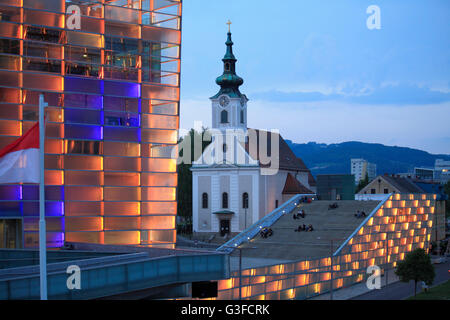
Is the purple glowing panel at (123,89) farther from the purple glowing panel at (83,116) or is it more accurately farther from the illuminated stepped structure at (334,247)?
the illuminated stepped structure at (334,247)

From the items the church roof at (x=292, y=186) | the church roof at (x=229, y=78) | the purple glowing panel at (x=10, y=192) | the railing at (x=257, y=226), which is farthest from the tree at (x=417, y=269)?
the church roof at (x=229, y=78)

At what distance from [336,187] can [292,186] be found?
14.9 m

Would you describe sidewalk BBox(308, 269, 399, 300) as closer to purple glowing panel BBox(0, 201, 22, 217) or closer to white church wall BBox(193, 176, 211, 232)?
purple glowing panel BBox(0, 201, 22, 217)

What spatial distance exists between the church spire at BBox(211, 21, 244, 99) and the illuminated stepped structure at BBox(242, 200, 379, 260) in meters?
25.6

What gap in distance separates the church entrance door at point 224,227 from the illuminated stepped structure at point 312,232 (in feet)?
59.6

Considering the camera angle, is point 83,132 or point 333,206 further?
point 333,206

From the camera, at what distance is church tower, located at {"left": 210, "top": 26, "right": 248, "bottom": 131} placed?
87625mm

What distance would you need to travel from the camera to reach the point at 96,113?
127 feet

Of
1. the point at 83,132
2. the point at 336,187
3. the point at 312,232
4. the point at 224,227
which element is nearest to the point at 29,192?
the point at 83,132

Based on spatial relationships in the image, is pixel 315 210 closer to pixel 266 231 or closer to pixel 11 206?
pixel 266 231

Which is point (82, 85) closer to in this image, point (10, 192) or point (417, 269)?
point (10, 192)

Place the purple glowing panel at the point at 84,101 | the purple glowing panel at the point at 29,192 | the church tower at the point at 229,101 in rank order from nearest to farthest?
the purple glowing panel at the point at 29,192 < the purple glowing panel at the point at 84,101 < the church tower at the point at 229,101

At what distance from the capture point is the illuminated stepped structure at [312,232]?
53688 millimetres

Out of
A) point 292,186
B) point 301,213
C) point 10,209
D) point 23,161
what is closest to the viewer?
point 23,161
